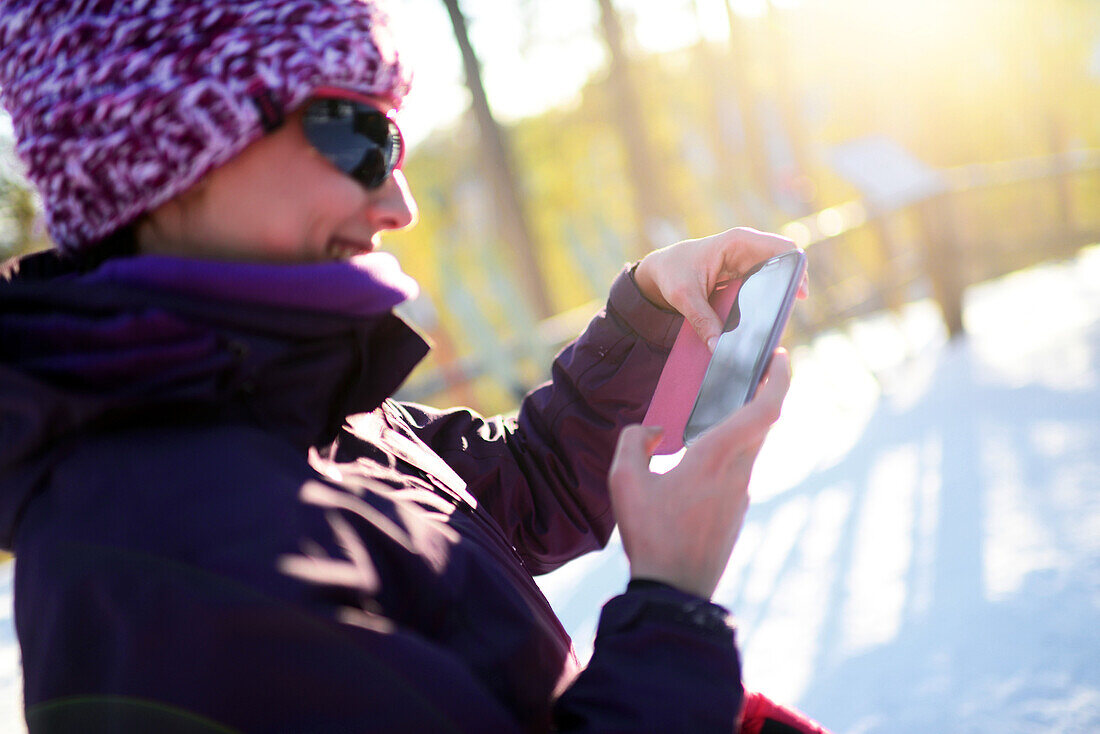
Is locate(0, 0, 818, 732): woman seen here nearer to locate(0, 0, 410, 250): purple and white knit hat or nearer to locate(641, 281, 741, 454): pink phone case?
locate(0, 0, 410, 250): purple and white knit hat

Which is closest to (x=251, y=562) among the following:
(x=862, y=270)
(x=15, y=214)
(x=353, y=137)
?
(x=353, y=137)

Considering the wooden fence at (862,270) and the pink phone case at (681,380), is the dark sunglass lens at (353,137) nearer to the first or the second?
the pink phone case at (681,380)

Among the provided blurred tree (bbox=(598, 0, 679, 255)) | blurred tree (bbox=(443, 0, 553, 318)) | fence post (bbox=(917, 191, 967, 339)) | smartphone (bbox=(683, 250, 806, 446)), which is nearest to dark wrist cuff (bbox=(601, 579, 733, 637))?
smartphone (bbox=(683, 250, 806, 446))

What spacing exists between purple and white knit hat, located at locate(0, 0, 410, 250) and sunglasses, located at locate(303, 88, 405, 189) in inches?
1.2

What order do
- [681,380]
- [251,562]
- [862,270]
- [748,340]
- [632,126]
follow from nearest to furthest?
1. [251,562]
2. [748,340]
3. [681,380]
4. [862,270]
5. [632,126]

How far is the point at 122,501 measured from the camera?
2.46 ft

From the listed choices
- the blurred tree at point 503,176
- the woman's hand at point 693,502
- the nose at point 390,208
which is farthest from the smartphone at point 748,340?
the blurred tree at point 503,176

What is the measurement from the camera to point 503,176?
7.43 meters

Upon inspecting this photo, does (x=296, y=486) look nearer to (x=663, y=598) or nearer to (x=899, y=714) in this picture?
(x=663, y=598)

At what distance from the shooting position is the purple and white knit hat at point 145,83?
854mm

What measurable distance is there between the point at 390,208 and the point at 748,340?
0.53 metres

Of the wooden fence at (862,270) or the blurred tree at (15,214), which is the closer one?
the blurred tree at (15,214)

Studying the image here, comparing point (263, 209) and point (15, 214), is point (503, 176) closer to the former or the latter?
point (15, 214)

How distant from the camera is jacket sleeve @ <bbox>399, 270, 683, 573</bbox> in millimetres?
1426
